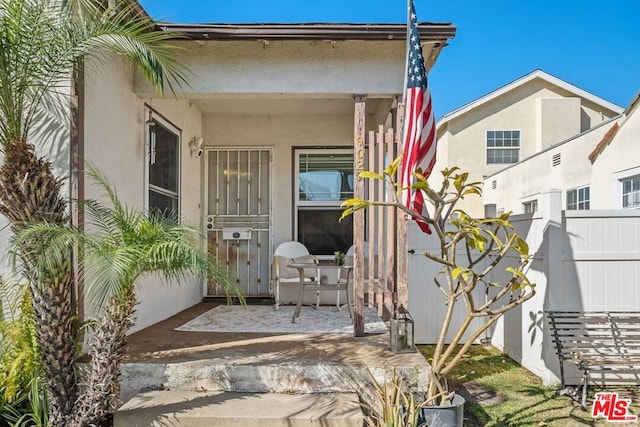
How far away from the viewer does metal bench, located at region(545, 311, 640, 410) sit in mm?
4023

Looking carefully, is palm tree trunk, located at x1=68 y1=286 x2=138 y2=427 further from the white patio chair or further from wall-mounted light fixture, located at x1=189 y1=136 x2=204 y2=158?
wall-mounted light fixture, located at x1=189 y1=136 x2=204 y2=158

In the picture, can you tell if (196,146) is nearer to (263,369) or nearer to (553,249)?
(263,369)

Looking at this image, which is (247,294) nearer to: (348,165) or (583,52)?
(348,165)

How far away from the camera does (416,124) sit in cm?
400

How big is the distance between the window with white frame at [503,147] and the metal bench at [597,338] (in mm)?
12041

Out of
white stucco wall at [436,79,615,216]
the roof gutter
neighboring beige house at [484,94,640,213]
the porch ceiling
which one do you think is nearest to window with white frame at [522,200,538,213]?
neighboring beige house at [484,94,640,213]

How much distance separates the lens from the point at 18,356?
3.26 metres

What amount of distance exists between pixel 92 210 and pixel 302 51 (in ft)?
8.71

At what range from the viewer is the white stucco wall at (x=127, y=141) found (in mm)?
4115

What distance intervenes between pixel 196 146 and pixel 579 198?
29.9 ft

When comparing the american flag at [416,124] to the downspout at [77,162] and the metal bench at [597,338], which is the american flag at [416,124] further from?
the downspout at [77,162]

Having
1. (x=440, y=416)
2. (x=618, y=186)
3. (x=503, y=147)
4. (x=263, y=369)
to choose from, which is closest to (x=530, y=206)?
(x=503, y=147)

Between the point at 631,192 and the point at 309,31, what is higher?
the point at 309,31

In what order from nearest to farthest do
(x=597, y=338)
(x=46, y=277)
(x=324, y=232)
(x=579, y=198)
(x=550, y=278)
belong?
(x=46, y=277) → (x=597, y=338) → (x=550, y=278) → (x=324, y=232) → (x=579, y=198)
